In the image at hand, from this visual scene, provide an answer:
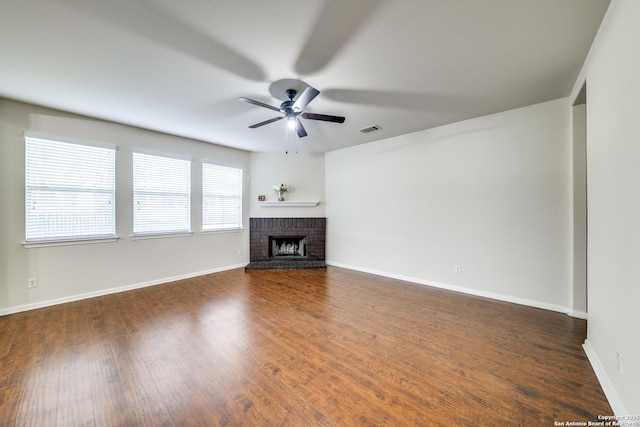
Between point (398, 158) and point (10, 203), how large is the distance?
565 centimetres

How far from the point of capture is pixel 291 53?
2.03m

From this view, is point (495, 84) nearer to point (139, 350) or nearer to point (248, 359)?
point (248, 359)

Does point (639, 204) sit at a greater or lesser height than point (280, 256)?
greater

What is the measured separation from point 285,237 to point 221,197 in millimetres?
→ 1687

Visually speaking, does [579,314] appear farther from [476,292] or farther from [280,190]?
[280,190]

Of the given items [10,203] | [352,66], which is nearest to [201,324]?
[10,203]

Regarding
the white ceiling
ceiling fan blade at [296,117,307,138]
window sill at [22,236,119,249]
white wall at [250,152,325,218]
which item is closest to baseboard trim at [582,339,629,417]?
the white ceiling

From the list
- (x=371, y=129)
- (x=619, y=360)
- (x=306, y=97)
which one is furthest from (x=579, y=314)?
(x=306, y=97)

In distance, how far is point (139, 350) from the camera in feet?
7.14

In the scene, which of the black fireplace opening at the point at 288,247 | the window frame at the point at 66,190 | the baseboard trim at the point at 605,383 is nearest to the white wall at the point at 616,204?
the baseboard trim at the point at 605,383

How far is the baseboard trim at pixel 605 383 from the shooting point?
1440mm

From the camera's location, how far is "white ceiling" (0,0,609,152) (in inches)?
63.1

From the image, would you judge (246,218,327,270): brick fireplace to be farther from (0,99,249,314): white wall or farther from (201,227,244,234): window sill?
(0,99,249,314): white wall

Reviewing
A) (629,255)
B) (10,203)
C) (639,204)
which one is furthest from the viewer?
(10,203)
